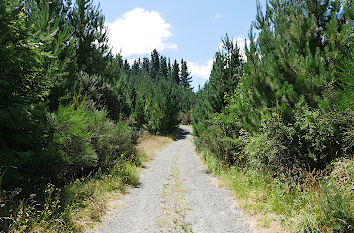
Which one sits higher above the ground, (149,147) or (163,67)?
(163,67)

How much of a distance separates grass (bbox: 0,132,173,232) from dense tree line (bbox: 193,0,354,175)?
4241mm

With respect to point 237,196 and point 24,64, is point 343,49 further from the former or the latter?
point 24,64

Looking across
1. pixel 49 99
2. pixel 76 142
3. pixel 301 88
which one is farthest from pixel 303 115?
pixel 49 99

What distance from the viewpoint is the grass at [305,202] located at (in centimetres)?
348

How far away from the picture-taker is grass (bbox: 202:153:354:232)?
137 inches

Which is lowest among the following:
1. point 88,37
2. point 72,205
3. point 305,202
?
point 72,205

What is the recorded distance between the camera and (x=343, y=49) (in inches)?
182

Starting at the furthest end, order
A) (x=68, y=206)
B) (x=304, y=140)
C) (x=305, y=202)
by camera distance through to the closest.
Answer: (x=304, y=140) < (x=68, y=206) < (x=305, y=202)

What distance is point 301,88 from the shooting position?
486 centimetres

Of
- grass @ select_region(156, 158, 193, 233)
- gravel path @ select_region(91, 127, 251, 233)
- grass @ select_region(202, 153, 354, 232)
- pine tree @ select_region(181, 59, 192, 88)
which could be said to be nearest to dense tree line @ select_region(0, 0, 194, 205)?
gravel path @ select_region(91, 127, 251, 233)

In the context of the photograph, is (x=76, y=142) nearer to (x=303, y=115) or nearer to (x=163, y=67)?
(x=303, y=115)

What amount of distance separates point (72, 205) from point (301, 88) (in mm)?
5945

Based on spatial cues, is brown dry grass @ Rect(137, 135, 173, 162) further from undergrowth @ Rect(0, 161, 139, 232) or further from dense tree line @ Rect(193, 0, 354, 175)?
dense tree line @ Rect(193, 0, 354, 175)

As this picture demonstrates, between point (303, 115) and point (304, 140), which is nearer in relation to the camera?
point (303, 115)
